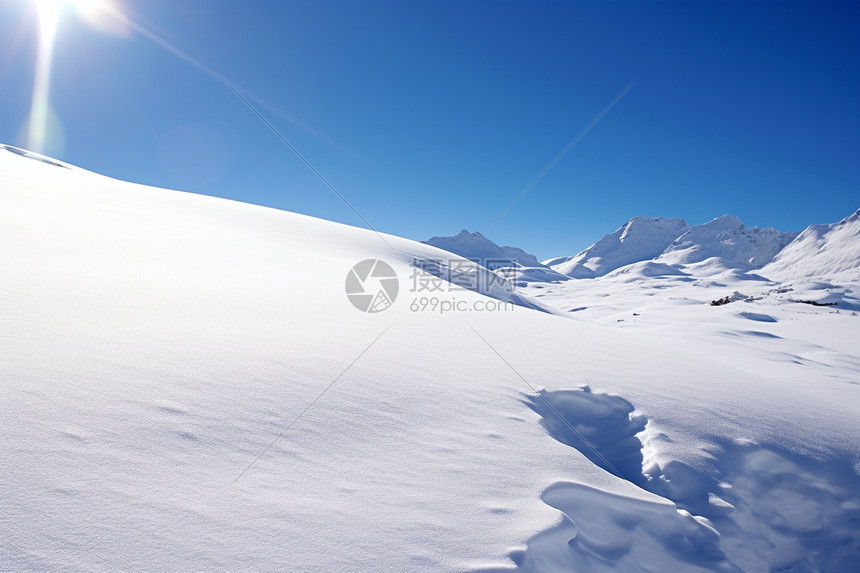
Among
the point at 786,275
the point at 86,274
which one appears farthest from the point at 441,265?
the point at 786,275

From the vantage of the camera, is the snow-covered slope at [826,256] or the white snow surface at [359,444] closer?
the white snow surface at [359,444]

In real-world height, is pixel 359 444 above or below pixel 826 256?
below

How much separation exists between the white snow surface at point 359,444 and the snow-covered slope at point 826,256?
154m

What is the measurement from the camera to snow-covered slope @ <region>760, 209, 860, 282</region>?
5066 inches

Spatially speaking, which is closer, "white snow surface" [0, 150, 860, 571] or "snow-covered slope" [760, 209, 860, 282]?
"white snow surface" [0, 150, 860, 571]

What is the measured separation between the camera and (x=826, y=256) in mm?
148125

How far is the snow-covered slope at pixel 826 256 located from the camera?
12868 centimetres

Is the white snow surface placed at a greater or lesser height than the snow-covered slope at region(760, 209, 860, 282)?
lesser

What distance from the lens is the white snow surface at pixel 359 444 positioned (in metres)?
1.89

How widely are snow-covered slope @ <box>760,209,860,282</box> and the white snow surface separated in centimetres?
15394

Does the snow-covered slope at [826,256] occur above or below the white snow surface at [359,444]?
above

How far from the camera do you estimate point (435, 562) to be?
1.94 m

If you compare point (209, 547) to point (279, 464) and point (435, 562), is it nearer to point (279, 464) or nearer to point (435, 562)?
point (279, 464)

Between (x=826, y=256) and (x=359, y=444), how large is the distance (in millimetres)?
210593
